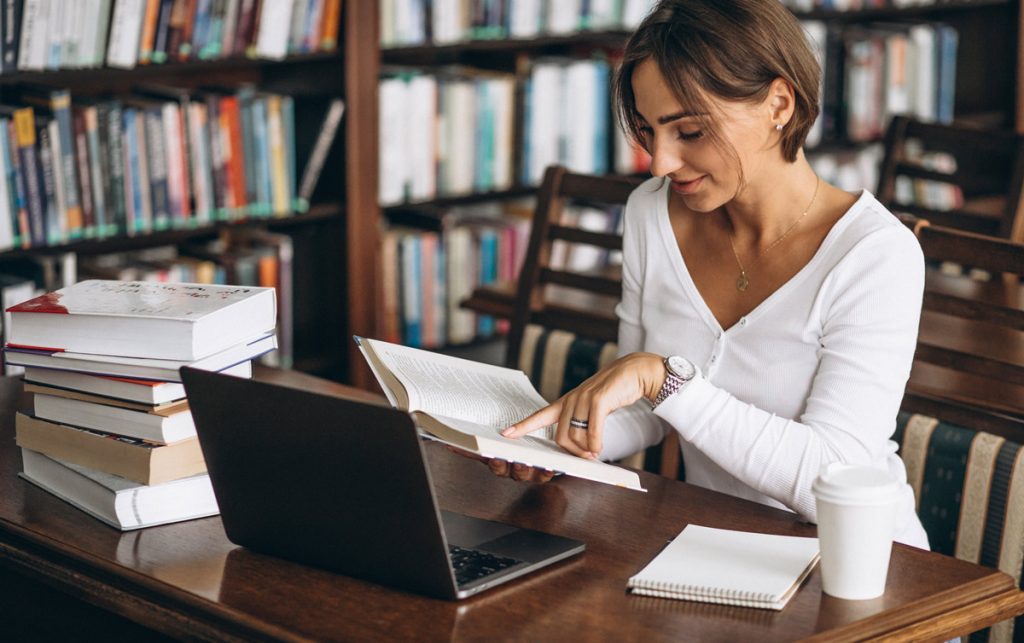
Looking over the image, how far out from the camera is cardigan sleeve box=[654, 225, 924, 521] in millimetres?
1326

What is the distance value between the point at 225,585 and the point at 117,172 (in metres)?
1.61

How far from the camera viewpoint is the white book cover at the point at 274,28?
268 cm

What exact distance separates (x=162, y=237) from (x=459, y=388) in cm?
149

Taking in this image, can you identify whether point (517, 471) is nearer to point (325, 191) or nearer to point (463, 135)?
point (325, 191)

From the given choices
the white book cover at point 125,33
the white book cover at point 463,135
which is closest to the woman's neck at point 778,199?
the white book cover at point 125,33

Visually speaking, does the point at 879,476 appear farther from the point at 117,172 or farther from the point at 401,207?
the point at 401,207

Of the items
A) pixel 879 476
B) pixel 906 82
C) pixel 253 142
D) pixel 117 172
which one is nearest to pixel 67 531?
pixel 879 476

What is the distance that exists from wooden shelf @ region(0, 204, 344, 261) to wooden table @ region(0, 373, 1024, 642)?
1234 millimetres

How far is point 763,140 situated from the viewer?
1457 mm

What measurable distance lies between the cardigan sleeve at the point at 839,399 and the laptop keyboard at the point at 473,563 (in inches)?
10.7

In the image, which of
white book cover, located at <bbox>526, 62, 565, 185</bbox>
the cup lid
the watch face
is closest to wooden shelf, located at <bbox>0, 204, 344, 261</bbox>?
white book cover, located at <bbox>526, 62, 565, 185</bbox>

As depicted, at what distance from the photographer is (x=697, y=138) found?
142 cm

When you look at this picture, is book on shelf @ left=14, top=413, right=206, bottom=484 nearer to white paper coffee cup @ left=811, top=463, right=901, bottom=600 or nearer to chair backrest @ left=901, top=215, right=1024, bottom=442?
white paper coffee cup @ left=811, top=463, right=901, bottom=600

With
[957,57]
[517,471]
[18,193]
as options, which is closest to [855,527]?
[517,471]
